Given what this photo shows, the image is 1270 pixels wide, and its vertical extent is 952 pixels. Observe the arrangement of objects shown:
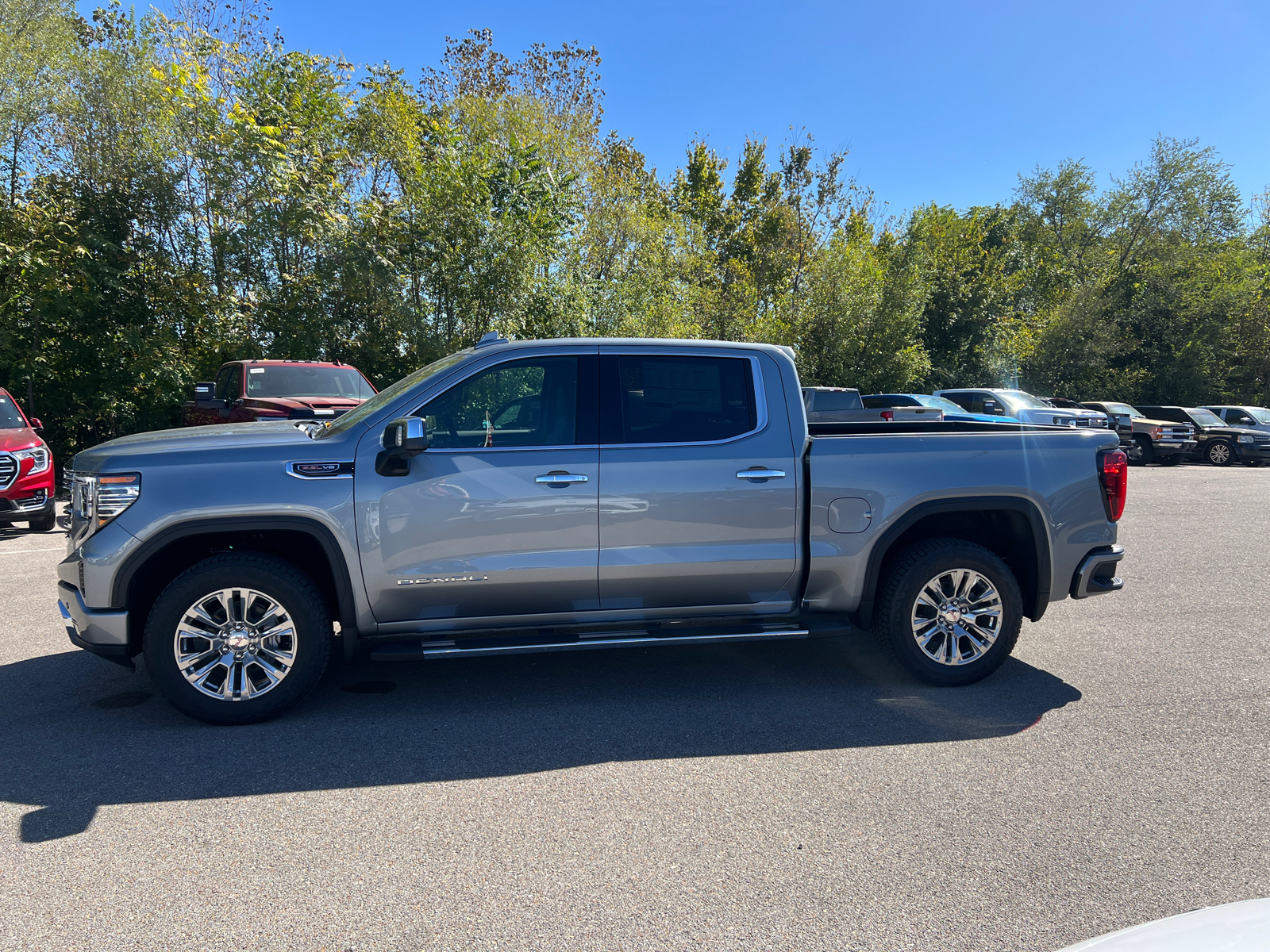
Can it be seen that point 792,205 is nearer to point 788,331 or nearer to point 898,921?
point 788,331

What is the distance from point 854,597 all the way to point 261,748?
316 centimetres

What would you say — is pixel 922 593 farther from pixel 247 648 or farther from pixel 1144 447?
pixel 1144 447

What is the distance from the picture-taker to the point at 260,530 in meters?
4.22

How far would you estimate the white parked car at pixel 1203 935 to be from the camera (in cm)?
155

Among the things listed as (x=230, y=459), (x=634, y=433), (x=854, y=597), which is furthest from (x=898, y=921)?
(x=230, y=459)

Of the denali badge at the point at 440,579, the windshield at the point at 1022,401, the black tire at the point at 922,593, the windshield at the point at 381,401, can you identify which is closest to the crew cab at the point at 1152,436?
the windshield at the point at 1022,401

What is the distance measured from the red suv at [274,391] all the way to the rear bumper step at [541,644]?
7.61 metres

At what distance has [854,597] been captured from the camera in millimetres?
4789

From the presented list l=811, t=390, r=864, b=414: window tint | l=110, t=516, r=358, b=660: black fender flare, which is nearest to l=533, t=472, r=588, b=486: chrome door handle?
l=110, t=516, r=358, b=660: black fender flare

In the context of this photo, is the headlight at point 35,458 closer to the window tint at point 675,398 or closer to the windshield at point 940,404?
the window tint at point 675,398

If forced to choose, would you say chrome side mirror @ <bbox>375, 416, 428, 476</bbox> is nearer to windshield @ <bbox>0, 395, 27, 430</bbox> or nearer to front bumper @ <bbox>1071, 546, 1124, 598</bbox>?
front bumper @ <bbox>1071, 546, 1124, 598</bbox>

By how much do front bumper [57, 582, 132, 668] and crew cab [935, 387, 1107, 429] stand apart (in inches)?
718

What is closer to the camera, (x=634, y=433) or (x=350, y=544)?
(x=350, y=544)

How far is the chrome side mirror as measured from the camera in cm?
423
